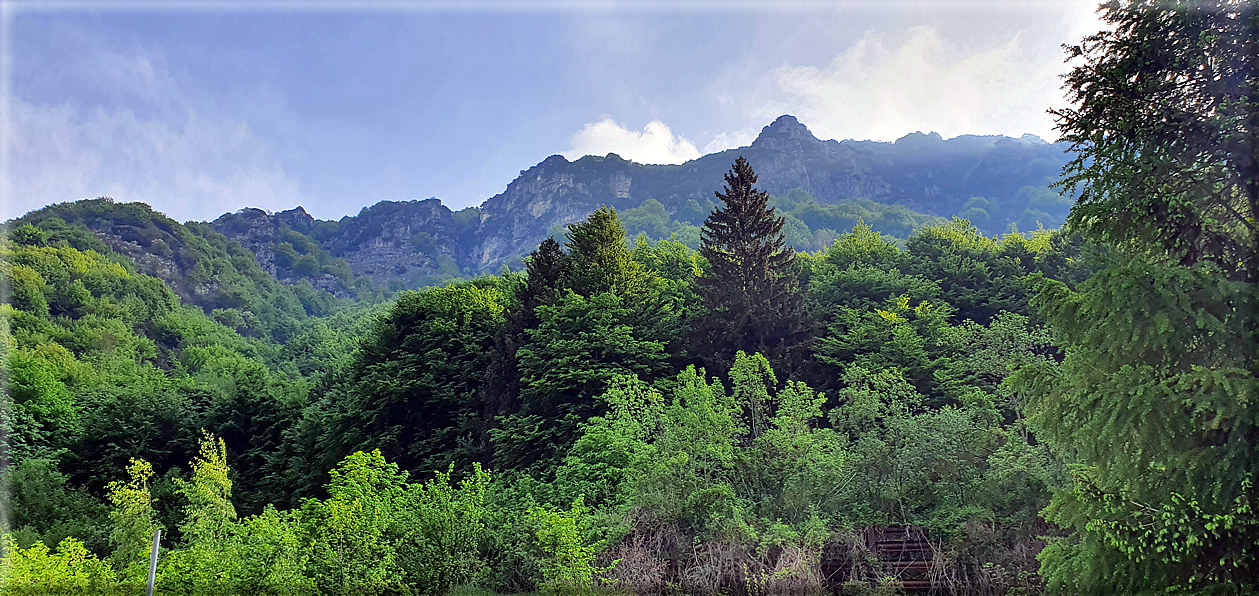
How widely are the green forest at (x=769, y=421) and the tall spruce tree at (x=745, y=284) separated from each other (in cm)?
12

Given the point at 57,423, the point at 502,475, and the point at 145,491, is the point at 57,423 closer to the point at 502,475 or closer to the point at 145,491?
the point at 145,491

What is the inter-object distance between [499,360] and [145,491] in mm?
10942

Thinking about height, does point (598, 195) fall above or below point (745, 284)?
above

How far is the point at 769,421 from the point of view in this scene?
1375 cm

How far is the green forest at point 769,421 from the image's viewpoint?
16.9ft

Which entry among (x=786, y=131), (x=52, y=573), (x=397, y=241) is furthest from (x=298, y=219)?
(x=52, y=573)

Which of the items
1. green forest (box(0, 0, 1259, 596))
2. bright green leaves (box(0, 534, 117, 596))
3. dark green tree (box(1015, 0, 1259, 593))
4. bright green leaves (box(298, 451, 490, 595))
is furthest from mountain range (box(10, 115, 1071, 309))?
dark green tree (box(1015, 0, 1259, 593))

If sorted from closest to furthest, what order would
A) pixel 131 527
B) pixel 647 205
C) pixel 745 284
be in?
pixel 131 527 < pixel 745 284 < pixel 647 205

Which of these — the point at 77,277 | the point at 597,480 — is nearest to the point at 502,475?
the point at 597,480

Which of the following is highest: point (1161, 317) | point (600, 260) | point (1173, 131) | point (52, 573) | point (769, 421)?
point (600, 260)

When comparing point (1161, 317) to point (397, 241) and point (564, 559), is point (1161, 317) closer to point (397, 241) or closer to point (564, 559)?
point (564, 559)

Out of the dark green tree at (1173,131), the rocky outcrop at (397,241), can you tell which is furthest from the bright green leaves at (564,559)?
the rocky outcrop at (397,241)

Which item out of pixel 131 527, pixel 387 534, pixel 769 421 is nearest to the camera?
pixel 387 534

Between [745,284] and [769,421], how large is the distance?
7.94m
